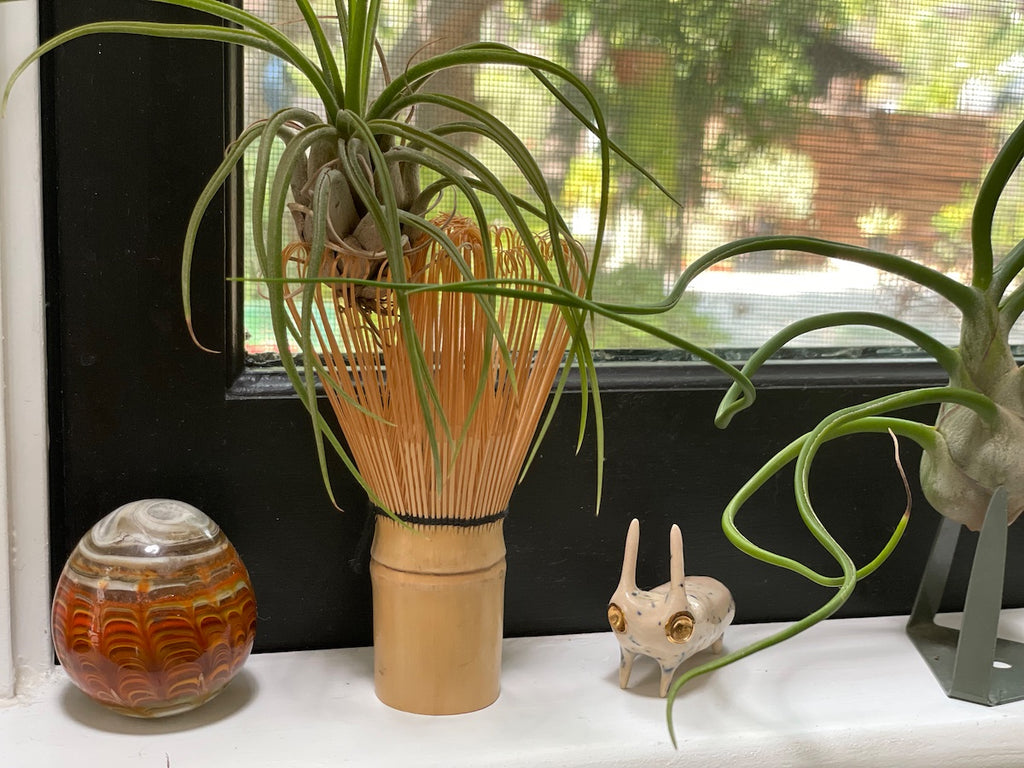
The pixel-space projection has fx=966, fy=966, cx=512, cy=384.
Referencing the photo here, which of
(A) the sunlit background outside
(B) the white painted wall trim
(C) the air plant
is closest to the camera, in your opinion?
(C) the air plant

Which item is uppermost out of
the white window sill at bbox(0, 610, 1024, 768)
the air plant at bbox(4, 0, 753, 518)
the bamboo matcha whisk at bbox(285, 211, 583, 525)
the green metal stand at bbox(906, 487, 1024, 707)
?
the air plant at bbox(4, 0, 753, 518)

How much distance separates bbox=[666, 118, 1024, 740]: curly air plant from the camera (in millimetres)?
571

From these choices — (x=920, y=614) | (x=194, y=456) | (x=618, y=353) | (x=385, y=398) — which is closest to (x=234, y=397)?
(x=194, y=456)

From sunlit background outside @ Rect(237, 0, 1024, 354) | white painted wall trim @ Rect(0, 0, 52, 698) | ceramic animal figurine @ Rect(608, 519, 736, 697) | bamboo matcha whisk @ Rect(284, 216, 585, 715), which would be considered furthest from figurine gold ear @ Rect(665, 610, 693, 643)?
white painted wall trim @ Rect(0, 0, 52, 698)

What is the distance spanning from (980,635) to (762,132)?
39 centimetres

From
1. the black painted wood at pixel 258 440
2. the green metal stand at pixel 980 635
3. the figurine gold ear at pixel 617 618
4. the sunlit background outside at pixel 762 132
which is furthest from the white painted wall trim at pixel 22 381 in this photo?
the green metal stand at pixel 980 635

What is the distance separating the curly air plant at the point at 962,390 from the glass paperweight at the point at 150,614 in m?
0.30

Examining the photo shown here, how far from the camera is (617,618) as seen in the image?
597mm

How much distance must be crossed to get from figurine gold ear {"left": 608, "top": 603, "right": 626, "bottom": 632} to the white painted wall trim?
36 centimetres

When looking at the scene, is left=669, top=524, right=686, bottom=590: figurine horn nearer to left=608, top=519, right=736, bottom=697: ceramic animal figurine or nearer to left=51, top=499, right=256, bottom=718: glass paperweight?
left=608, top=519, right=736, bottom=697: ceramic animal figurine

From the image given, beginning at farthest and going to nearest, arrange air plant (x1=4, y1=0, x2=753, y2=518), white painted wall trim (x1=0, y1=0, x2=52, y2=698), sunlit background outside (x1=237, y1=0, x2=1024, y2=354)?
sunlit background outside (x1=237, y1=0, x2=1024, y2=354) < white painted wall trim (x1=0, y1=0, x2=52, y2=698) < air plant (x1=4, y1=0, x2=753, y2=518)

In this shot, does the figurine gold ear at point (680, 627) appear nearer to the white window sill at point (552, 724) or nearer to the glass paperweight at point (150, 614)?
the white window sill at point (552, 724)

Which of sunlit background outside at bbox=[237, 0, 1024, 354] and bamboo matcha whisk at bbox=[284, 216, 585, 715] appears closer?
bamboo matcha whisk at bbox=[284, 216, 585, 715]

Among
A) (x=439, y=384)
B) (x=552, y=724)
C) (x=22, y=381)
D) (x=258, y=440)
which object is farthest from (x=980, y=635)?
(x=22, y=381)
